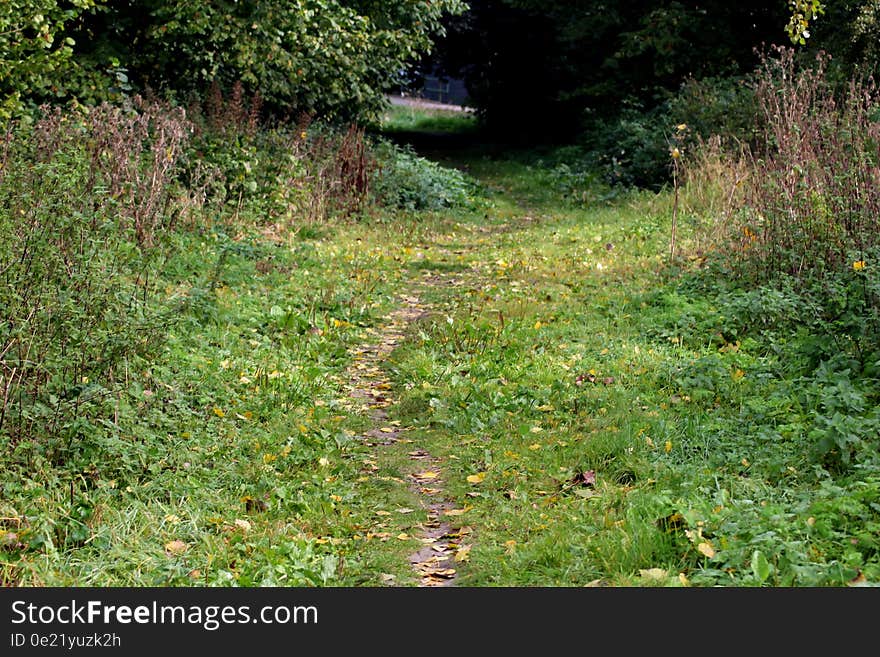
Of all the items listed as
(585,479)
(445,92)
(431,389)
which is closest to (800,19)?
(431,389)

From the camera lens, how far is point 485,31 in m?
29.4

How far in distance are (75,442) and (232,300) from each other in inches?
148

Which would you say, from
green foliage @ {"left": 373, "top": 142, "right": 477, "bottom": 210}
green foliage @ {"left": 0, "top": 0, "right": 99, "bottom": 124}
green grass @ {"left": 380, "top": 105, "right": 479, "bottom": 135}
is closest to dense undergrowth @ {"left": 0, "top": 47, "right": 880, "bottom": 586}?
green foliage @ {"left": 0, "top": 0, "right": 99, "bottom": 124}

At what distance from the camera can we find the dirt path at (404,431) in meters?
4.80

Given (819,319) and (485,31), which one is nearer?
(819,319)

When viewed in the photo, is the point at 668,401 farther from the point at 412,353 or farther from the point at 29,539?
the point at 29,539

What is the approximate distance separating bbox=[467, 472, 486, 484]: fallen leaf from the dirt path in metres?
0.18

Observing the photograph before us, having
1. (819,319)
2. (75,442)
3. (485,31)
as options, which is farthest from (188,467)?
(485,31)

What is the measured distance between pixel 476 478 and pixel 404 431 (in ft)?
3.63

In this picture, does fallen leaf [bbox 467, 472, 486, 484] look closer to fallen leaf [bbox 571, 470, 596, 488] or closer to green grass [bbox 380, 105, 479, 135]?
fallen leaf [bbox 571, 470, 596, 488]

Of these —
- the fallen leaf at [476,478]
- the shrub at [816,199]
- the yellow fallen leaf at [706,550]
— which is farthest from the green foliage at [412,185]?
the yellow fallen leaf at [706,550]

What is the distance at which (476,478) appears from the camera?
5.73 metres

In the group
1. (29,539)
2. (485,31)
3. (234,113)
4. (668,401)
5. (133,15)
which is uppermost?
(485,31)

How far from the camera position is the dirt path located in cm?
480
